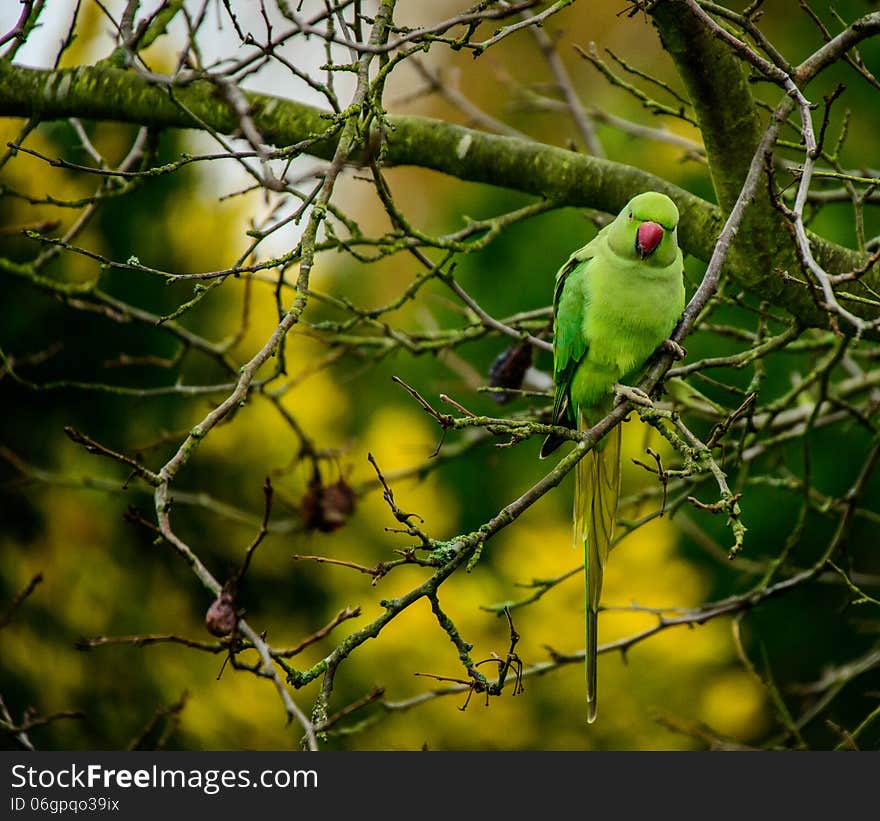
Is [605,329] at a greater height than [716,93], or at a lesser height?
lesser

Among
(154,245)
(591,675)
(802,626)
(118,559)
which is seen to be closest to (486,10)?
(591,675)

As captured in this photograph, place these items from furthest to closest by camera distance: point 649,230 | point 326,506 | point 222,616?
point 326,506, point 649,230, point 222,616

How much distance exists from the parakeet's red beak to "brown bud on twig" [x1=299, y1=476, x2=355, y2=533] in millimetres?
Result: 1459

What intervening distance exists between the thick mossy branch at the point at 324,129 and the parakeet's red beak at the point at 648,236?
0.37 metres

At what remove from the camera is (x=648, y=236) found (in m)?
2.85

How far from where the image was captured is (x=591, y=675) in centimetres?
276

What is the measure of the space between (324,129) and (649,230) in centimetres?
111

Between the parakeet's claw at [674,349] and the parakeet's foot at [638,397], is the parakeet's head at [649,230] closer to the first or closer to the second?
the parakeet's claw at [674,349]

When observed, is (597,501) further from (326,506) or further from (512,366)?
(326,506)

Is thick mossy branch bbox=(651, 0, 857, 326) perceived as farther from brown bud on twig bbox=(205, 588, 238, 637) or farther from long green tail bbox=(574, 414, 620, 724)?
brown bud on twig bbox=(205, 588, 238, 637)

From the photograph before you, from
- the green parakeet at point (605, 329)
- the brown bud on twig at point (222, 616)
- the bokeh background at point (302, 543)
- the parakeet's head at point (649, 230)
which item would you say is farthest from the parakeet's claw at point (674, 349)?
the bokeh background at point (302, 543)

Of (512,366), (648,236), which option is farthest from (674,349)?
(512,366)

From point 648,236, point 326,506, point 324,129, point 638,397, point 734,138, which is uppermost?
point 324,129

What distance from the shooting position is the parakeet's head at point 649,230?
2.85 metres
